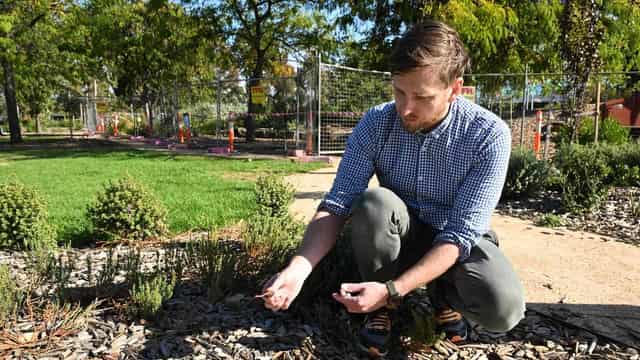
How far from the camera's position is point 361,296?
141 cm

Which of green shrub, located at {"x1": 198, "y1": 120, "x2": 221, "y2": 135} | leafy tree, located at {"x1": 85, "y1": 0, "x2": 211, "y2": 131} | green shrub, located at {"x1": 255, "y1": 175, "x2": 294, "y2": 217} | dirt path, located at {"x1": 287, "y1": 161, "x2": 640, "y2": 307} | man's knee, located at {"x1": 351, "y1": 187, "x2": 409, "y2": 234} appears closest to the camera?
man's knee, located at {"x1": 351, "y1": 187, "x2": 409, "y2": 234}

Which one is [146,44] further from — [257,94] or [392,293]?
[392,293]

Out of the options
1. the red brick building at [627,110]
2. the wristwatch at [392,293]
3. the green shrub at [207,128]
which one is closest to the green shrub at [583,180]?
the wristwatch at [392,293]

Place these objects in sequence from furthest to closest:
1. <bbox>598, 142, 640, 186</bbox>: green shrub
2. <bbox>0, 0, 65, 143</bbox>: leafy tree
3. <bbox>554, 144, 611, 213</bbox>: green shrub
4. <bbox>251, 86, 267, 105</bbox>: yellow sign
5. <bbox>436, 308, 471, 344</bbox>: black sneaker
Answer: <bbox>0, 0, 65, 143</bbox>: leafy tree
<bbox>251, 86, 267, 105</bbox>: yellow sign
<bbox>598, 142, 640, 186</bbox>: green shrub
<bbox>554, 144, 611, 213</bbox>: green shrub
<bbox>436, 308, 471, 344</bbox>: black sneaker

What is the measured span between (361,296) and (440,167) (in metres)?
0.64

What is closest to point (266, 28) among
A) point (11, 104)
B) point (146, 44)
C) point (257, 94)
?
point (257, 94)

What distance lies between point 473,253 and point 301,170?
7.07m

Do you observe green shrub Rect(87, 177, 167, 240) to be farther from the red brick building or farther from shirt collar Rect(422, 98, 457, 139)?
the red brick building

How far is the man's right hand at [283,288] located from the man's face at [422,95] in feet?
2.11

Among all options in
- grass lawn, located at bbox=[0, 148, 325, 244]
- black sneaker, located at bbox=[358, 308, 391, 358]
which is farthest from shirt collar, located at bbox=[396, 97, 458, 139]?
grass lawn, located at bbox=[0, 148, 325, 244]

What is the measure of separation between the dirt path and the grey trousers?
89cm

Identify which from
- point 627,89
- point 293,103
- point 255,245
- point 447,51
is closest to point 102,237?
point 255,245

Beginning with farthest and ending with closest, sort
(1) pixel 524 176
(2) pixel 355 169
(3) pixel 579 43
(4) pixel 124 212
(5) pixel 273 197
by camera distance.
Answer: (3) pixel 579 43 → (1) pixel 524 176 → (5) pixel 273 197 → (4) pixel 124 212 → (2) pixel 355 169

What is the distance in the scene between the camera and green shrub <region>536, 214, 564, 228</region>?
14.1 feet
